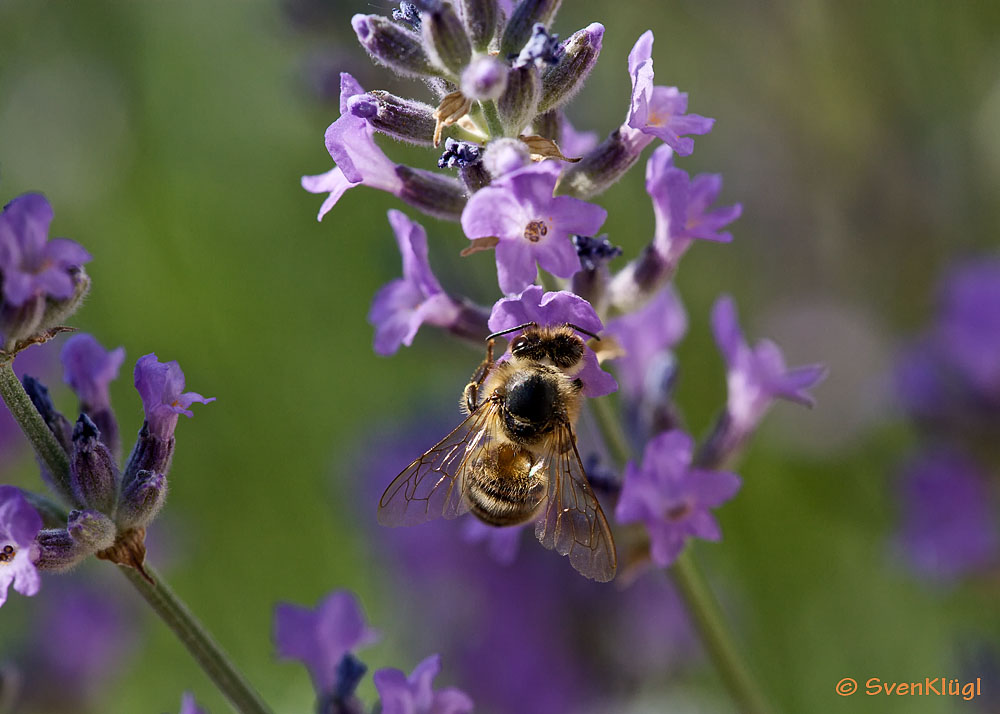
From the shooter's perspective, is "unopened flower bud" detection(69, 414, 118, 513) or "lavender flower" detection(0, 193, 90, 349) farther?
"unopened flower bud" detection(69, 414, 118, 513)

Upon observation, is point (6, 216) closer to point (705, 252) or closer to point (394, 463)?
point (394, 463)

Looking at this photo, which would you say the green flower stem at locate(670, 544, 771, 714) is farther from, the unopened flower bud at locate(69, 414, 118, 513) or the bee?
the unopened flower bud at locate(69, 414, 118, 513)

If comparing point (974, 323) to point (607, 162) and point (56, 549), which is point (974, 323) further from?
point (56, 549)

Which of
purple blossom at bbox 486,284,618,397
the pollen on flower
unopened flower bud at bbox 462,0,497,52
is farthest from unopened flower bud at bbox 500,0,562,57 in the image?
purple blossom at bbox 486,284,618,397

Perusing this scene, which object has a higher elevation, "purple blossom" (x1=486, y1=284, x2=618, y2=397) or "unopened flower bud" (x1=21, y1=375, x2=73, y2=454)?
"unopened flower bud" (x1=21, y1=375, x2=73, y2=454)

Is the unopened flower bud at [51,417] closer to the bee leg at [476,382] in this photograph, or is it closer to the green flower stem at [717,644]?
the bee leg at [476,382]

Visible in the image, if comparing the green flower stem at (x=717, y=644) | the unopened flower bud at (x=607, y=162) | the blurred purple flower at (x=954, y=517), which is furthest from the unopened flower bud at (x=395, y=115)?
the blurred purple flower at (x=954, y=517)

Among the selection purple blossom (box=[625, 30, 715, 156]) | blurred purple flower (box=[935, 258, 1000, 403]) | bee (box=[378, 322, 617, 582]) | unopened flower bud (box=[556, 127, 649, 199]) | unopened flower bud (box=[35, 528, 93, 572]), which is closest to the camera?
unopened flower bud (box=[35, 528, 93, 572])
